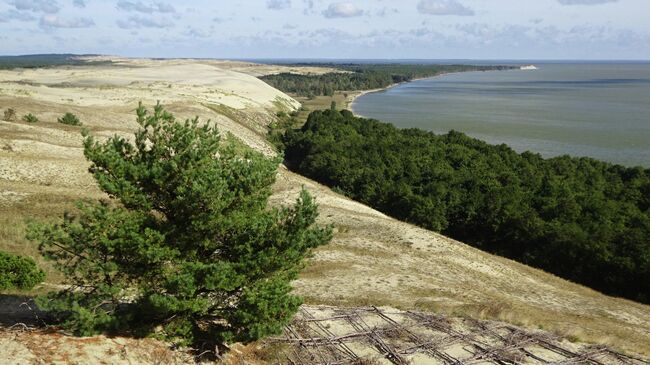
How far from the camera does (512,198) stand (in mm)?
42312

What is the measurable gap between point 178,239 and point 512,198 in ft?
114

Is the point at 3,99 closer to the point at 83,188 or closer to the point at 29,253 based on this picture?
the point at 83,188

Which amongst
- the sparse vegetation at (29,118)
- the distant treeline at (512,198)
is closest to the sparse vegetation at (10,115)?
the sparse vegetation at (29,118)

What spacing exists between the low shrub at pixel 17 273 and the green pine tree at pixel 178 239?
660 cm

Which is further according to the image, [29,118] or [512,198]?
[29,118]

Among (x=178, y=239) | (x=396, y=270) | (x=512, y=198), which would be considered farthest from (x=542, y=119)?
(x=178, y=239)

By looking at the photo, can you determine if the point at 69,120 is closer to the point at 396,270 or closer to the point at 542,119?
the point at 396,270

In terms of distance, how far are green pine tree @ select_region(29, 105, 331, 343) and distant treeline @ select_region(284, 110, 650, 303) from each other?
26.2m

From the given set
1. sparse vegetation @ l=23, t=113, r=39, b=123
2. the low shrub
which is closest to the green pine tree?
the low shrub

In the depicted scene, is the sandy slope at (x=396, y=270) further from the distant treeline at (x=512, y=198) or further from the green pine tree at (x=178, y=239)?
the distant treeline at (x=512, y=198)

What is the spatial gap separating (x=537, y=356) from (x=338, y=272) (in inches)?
434

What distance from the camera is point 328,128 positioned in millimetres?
76500

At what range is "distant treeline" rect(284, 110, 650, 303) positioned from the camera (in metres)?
33.2

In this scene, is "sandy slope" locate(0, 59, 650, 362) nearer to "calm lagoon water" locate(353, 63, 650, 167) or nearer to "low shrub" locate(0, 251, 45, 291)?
"low shrub" locate(0, 251, 45, 291)
